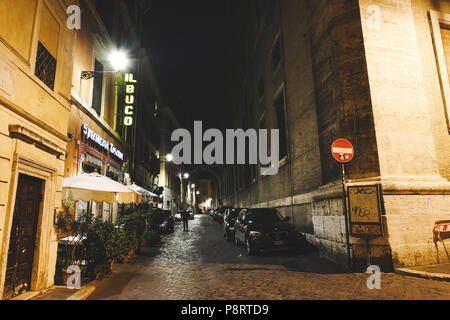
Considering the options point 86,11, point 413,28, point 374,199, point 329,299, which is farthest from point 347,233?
point 86,11

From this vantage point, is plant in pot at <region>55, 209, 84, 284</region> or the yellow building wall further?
the yellow building wall

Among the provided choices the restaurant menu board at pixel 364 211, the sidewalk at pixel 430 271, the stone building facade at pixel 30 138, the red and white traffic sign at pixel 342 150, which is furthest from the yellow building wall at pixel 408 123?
the stone building facade at pixel 30 138

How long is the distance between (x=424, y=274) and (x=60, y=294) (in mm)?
7922

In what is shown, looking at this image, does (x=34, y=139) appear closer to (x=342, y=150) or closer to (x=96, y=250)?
(x=96, y=250)

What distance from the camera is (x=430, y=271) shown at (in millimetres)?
6164

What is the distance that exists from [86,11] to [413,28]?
46.6 feet

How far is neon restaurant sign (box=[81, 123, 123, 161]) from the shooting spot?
12434 millimetres

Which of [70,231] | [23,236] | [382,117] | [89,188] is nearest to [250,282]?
[70,231]

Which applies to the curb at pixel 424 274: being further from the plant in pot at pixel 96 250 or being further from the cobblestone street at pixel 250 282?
the plant in pot at pixel 96 250

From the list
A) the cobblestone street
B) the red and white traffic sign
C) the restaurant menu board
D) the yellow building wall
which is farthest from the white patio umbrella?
the yellow building wall

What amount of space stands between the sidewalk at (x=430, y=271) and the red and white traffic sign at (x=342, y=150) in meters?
3.06

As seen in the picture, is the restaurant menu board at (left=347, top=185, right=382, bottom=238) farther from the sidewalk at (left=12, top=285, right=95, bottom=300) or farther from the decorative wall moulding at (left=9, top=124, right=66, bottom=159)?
the decorative wall moulding at (left=9, top=124, right=66, bottom=159)

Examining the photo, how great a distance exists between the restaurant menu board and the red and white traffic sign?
0.86 meters

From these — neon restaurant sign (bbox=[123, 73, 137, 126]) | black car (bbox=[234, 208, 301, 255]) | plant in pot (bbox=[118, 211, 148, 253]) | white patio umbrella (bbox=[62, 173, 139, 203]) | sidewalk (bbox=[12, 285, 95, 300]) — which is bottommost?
sidewalk (bbox=[12, 285, 95, 300])
